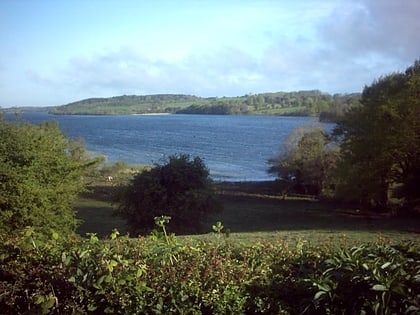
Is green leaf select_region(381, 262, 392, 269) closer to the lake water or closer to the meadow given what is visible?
the meadow

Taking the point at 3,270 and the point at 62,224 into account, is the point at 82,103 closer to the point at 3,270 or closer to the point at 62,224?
the point at 62,224

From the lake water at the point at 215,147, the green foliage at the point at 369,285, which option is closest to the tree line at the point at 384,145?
the lake water at the point at 215,147

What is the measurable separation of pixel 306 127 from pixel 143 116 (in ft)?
415

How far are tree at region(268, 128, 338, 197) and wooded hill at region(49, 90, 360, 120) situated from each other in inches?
1876

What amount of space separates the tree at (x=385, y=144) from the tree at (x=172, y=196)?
43.2ft

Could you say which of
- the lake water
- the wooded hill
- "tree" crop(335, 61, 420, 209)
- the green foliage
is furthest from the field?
the wooded hill

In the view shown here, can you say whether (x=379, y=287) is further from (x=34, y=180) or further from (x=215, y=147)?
(x=215, y=147)

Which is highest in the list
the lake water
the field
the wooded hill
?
the wooded hill

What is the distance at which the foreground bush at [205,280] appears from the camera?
12.1ft

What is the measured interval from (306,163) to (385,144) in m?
17.1

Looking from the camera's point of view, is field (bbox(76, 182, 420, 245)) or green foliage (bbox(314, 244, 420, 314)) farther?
field (bbox(76, 182, 420, 245))

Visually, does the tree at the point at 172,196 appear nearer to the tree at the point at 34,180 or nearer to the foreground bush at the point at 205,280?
the tree at the point at 34,180

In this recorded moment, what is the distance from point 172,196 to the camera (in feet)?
71.4

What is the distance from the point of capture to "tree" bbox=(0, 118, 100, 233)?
1650cm
